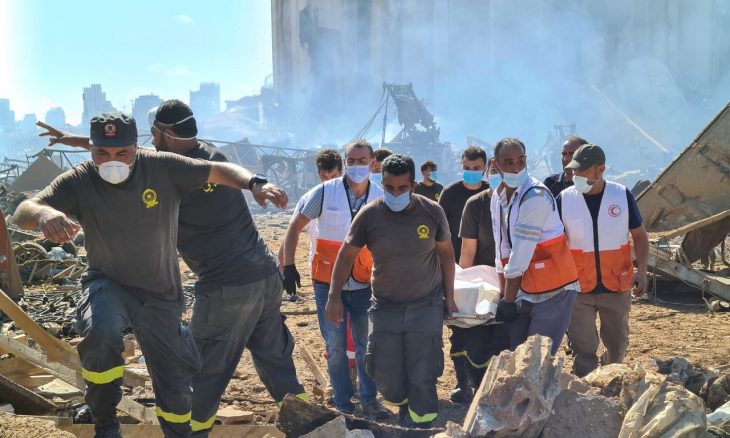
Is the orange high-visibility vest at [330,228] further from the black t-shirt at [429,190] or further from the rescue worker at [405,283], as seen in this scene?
the black t-shirt at [429,190]

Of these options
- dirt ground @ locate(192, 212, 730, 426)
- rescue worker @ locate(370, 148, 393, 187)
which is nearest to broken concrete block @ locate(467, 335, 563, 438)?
dirt ground @ locate(192, 212, 730, 426)

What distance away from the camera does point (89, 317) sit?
137 inches

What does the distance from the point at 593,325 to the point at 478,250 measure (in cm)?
99

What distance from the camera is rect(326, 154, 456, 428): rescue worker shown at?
15.3 ft

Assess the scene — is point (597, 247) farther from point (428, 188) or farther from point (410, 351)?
point (428, 188)

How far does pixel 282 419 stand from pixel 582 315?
2446 mm

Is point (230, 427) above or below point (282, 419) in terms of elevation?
below

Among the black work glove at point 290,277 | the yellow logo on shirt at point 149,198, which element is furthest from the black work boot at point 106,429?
the black work glove at point 290,277

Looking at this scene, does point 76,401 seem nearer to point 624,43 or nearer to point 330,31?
point 624,43

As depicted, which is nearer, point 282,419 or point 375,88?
point 282,419

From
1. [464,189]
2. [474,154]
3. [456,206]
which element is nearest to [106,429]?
[456,206]

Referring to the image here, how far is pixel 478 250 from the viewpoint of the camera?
571 centimetres

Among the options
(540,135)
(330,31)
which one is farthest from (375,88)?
(540,135)

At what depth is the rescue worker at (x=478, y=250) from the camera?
550 centimetres
